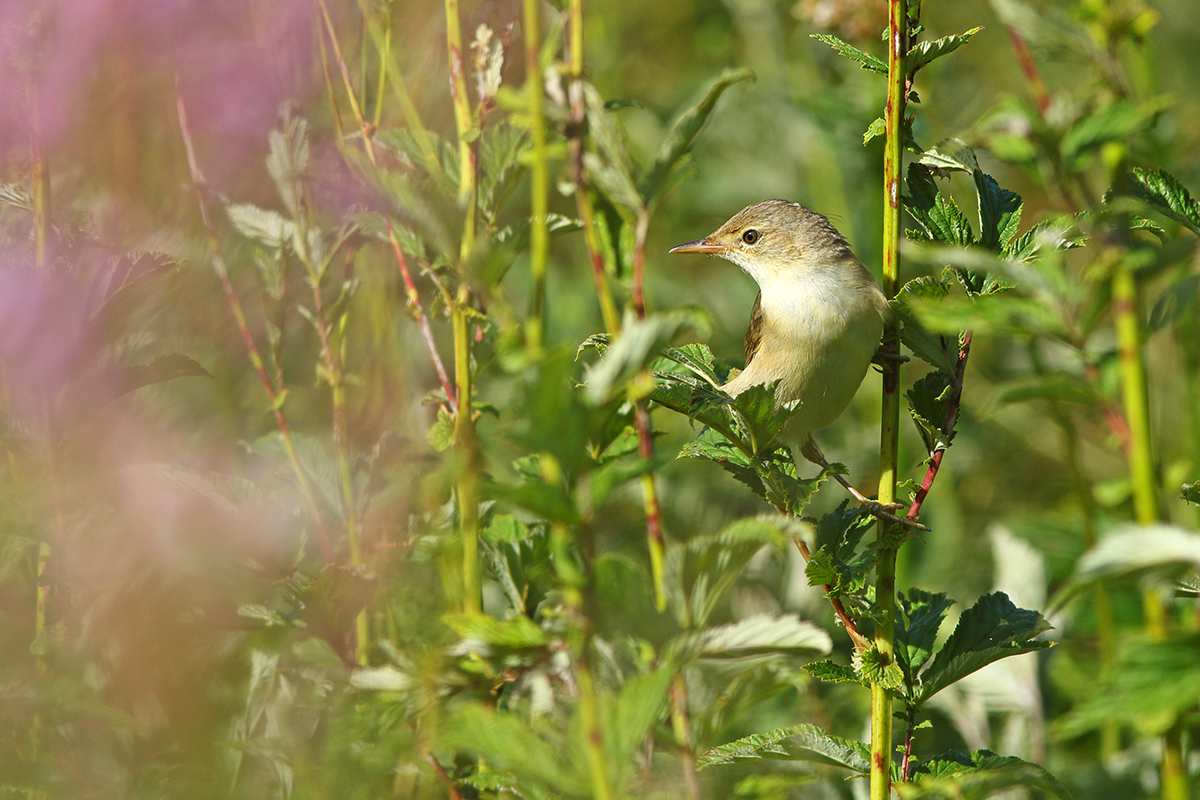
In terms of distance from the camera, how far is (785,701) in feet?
8.94

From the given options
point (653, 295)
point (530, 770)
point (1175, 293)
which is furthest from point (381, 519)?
point (653, 295)

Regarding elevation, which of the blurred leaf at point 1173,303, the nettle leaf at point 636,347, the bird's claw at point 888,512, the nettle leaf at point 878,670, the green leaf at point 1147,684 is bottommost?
the nettle leaf at point 878,670

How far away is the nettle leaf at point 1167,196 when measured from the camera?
110cm

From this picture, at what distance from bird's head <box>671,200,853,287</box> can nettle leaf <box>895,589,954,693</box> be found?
3.85 ft

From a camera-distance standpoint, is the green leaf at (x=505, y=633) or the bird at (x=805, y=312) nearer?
the green leaf at (x=505, y=633)

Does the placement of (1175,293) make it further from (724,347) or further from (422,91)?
(724,347)

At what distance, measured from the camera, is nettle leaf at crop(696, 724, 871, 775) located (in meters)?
1.24

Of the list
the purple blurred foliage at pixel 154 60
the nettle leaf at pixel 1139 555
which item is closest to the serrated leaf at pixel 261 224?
the purple blurred foliage at pixel 154 60

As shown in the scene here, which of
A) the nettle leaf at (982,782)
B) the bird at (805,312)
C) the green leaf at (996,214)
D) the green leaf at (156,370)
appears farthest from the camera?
the bird at (805,312)

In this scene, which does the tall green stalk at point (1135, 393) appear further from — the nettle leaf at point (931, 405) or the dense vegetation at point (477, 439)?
the nettle leaf at point (931, 405)

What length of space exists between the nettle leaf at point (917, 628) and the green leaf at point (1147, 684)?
1.65ft

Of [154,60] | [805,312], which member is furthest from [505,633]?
[805,312]

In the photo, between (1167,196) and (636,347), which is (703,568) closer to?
(636,347)

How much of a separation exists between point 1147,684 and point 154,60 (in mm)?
1625
